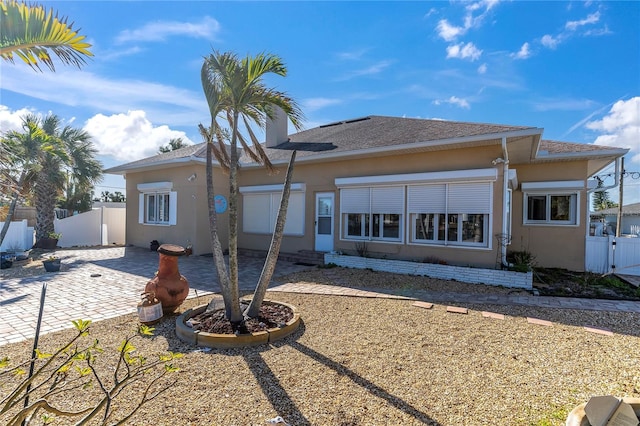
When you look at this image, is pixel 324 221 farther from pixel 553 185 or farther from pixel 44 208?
pixel 44 208

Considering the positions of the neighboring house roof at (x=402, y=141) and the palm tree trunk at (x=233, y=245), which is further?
the neighboring house roof at (x=402, y=141)

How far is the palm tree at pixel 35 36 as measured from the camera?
3.38 metres

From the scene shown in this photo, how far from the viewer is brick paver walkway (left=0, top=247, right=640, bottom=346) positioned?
6.00 metres

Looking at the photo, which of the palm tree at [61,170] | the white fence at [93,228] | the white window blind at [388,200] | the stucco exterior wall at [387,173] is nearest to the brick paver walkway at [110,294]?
the stucco exterior wall at [387,173]

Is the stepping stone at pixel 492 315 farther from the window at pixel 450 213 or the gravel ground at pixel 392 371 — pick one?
the window at pixel 450 213

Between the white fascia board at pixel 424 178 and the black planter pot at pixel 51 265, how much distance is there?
9.73 metres

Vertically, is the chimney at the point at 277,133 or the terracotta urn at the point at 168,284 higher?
the chimney at the point at 277,133

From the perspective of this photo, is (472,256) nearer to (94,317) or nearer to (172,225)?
(94,317)

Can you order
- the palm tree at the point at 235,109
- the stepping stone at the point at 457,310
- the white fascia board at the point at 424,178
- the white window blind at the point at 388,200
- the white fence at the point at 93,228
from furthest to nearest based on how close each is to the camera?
the white fence at the point at 93,228
the white window blind at the point at 388,200
the white fascia board at the point at 424,178
the stepping stone at the point at 457,310
the palm tree at the point at 235,109

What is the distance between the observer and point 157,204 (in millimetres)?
15328

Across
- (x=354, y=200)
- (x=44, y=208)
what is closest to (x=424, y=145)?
(x=354, y=200)

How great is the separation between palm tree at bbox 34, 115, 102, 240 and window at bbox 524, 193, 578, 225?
19.6m

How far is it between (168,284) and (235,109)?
343cm

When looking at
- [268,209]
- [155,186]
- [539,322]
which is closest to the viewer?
[539,322]
